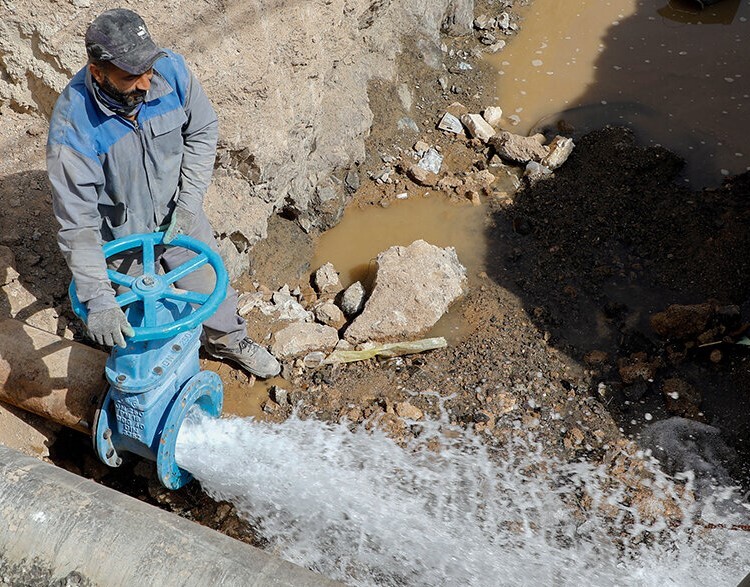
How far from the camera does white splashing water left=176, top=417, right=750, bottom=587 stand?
3.37 metres

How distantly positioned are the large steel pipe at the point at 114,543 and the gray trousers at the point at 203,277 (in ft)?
3.47

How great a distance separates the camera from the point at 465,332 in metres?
4.41

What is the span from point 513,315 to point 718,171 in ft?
7.20

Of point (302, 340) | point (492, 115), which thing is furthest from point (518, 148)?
point (302, 340)

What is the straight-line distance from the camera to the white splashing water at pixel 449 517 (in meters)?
3.37

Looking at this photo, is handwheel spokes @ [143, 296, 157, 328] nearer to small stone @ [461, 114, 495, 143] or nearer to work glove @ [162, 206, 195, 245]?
work glove @ [162, 206, 195, 245]

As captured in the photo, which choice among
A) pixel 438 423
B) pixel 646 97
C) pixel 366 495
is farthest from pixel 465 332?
pixel 646 97

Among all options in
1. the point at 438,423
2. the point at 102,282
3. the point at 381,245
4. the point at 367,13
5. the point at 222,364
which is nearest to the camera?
the point at 102,282

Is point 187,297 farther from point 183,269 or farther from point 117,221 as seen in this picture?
point 117,221

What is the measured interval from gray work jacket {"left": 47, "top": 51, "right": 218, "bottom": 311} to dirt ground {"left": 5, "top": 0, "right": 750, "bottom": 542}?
1.01m

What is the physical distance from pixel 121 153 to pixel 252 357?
1487 millimetres

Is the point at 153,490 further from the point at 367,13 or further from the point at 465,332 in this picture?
the point at 367,13

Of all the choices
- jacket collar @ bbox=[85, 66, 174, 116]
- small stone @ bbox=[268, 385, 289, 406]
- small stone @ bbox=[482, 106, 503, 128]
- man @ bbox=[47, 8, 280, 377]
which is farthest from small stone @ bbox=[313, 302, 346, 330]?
small stone @ bbox=[482, 106, 503, 128]

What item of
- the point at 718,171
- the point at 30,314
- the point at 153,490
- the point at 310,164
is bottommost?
the point at 718,171
